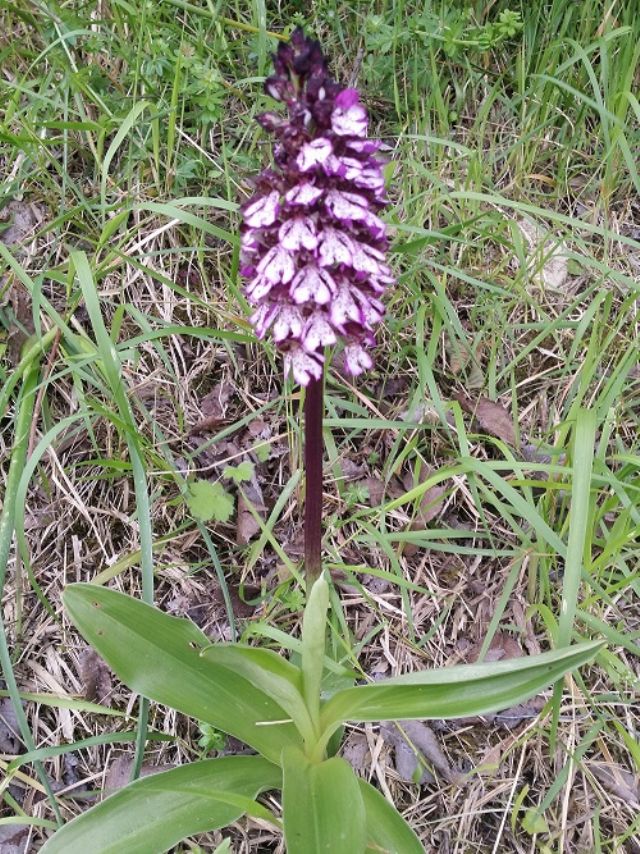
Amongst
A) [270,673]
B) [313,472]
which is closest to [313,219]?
[313,472]

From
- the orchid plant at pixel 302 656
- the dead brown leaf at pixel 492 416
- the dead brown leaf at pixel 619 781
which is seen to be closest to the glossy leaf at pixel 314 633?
the orchid plant at pixel 302 656

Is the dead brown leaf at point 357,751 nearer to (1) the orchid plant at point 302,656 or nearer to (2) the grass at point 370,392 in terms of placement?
(2) the grass at point 370,392

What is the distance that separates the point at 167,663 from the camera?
1.99 metres

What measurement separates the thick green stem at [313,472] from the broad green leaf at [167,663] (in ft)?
1.08

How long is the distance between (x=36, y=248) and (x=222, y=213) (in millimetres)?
719

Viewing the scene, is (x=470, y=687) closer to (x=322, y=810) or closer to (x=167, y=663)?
(x=322, y=810)

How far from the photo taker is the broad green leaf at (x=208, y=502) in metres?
2.49

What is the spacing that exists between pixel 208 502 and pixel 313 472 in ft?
2.50

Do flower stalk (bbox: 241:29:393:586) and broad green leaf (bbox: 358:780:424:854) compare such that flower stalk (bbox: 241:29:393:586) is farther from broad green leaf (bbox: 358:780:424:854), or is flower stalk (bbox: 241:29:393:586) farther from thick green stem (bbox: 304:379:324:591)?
broad green leaf (bbox: 358:780:424:854)

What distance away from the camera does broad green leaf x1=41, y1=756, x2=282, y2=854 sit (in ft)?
6.06

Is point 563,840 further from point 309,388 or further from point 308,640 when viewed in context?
point 309,388

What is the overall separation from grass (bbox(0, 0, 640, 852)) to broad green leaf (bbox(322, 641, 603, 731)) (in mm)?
289

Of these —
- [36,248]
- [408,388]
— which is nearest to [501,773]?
[408,388]

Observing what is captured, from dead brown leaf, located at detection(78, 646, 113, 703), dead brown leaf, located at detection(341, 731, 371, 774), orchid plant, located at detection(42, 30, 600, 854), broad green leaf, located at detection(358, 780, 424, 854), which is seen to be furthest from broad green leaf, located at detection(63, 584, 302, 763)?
dead brown leaf, located at detection(78, 646, 113, 703)
